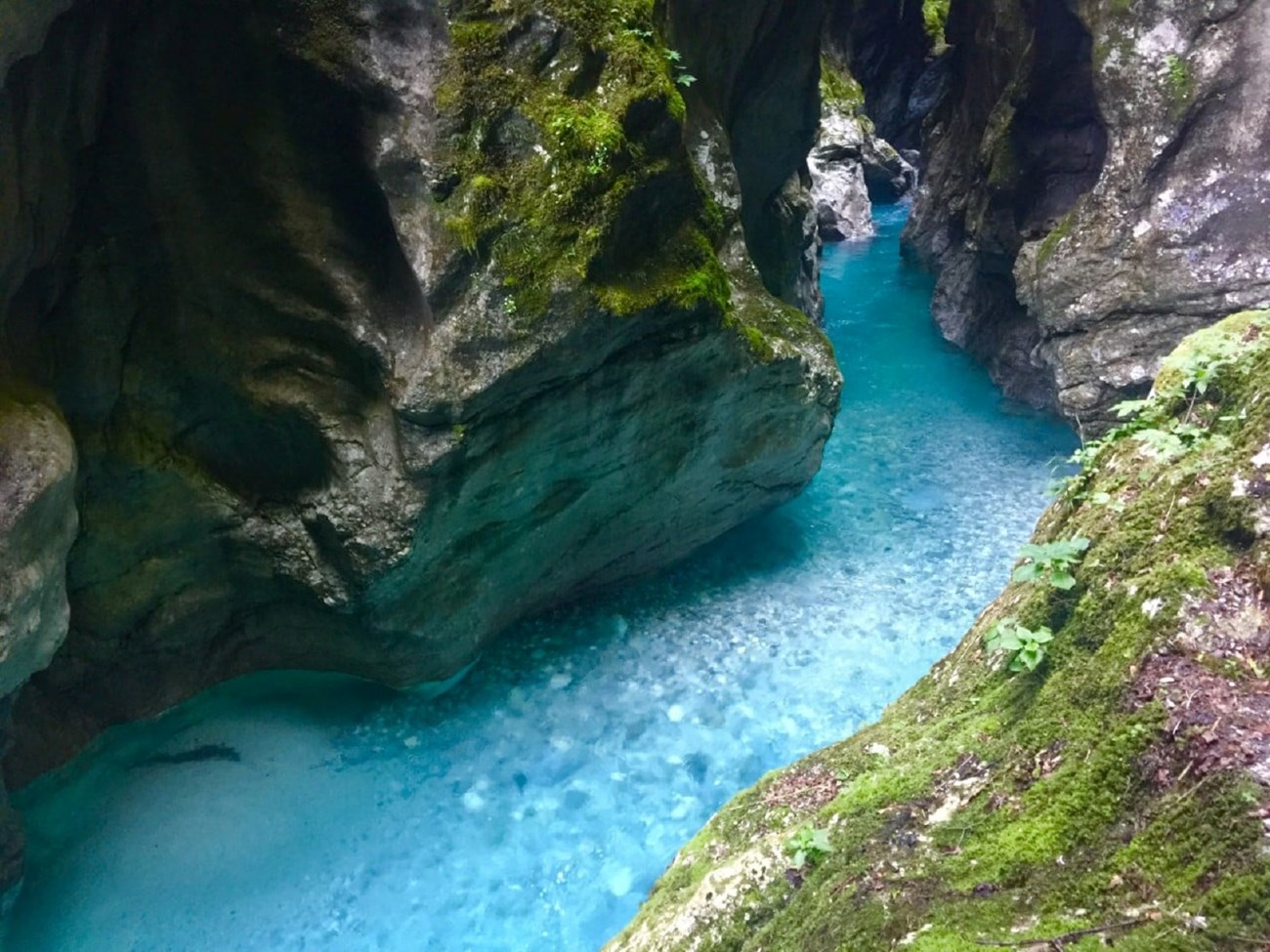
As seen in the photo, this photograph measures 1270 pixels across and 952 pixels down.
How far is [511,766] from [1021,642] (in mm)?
4657

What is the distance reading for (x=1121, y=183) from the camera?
10781 millimetres

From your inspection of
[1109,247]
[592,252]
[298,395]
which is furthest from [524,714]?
[1109,247]

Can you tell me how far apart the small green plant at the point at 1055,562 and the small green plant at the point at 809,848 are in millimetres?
1268

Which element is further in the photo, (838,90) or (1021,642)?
(838,90)

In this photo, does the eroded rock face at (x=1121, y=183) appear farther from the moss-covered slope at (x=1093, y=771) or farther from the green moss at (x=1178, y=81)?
the moss-covered slope at (x=1093, y=771)

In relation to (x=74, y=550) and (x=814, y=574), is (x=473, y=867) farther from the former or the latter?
(x=814, y=574)

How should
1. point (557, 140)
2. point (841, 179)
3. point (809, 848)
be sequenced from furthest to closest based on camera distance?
point (841, 179), point (557, 140), point (809, 848)

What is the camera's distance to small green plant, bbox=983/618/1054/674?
3480mm

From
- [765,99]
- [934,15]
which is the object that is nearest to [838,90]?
[934,15]

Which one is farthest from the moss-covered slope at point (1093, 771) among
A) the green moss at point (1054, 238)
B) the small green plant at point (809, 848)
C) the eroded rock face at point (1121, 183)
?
the green moss at point (1054, 238)

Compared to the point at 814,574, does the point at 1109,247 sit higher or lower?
higher

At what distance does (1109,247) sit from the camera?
428 inches

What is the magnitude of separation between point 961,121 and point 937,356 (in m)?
5.60

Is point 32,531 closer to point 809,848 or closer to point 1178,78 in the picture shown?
point 809,848
